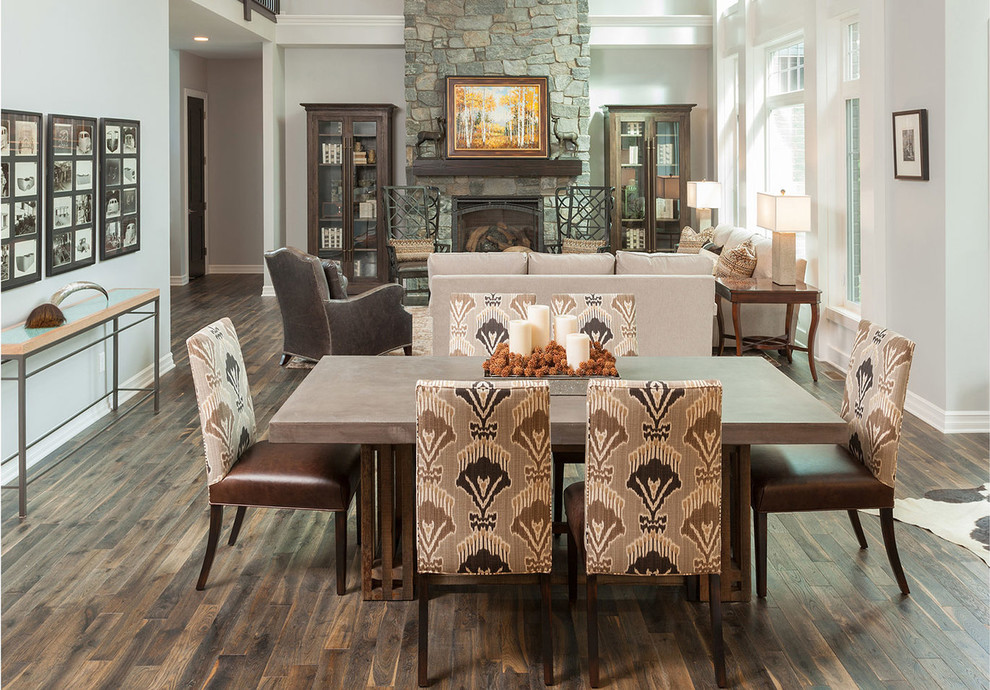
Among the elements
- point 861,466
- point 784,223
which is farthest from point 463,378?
point 784,223

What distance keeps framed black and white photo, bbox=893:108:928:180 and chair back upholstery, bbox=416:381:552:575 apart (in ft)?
12.1

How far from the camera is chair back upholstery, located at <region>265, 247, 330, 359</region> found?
6.47 m

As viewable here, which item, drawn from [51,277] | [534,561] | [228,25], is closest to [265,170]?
[228,25]

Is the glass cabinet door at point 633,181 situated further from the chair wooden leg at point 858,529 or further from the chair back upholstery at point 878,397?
the chair back upholstery at point 878,397

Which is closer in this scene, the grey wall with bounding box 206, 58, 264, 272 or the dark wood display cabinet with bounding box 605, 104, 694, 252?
the dark wood display cabinet with bounding box 605, 104, 694, 252

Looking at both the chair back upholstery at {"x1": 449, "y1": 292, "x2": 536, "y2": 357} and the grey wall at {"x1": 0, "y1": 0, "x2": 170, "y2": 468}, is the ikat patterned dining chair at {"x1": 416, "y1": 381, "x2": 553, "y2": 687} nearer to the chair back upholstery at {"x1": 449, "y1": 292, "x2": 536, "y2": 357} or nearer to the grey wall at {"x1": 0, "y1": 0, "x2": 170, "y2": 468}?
the chair back upholstery at {"x1": 449, "y1": 292, "x2": 536, "y2": 357}

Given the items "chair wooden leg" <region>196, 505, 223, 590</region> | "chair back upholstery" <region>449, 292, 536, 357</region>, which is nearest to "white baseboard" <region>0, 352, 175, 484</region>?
"chair wooden leg" <region>196, 505, 223, 590</region>

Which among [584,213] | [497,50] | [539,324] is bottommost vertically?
[539,324]

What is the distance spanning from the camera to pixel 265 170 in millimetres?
10664

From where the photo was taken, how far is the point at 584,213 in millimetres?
10789

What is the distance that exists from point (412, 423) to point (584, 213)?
831 cm

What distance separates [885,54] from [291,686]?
16.5 ft

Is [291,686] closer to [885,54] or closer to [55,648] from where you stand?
[55,648]

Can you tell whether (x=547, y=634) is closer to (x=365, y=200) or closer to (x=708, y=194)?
(x=708, y=194)
